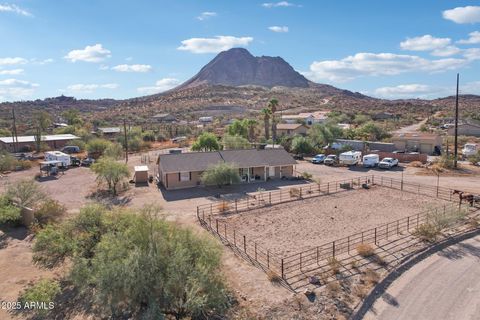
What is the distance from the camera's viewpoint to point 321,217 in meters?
26.5

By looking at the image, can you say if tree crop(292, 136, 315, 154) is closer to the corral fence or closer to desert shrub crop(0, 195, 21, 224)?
the corral fence

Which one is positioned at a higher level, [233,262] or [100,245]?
[100,245]

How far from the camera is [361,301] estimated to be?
624 inches

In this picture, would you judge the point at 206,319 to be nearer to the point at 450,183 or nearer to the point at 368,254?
the point at 368,254

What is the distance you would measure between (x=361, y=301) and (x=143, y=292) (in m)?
9.23

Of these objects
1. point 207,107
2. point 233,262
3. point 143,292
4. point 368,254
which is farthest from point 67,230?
point 207,107

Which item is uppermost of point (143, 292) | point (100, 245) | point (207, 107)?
point (207, 107)

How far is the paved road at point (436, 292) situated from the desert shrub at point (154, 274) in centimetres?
675

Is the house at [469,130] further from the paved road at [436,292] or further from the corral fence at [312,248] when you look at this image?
the paved road at [436,292]

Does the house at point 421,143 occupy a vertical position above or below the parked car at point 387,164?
above

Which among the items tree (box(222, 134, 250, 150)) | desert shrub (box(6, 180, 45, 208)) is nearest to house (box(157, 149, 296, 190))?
desert shrub (box(6, 180, 45, 208))

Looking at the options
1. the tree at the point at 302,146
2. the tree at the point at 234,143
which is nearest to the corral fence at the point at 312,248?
the tree at the point at 302,146

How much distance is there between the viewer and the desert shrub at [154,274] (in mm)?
12844

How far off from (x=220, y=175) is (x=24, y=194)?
52.5 feet
